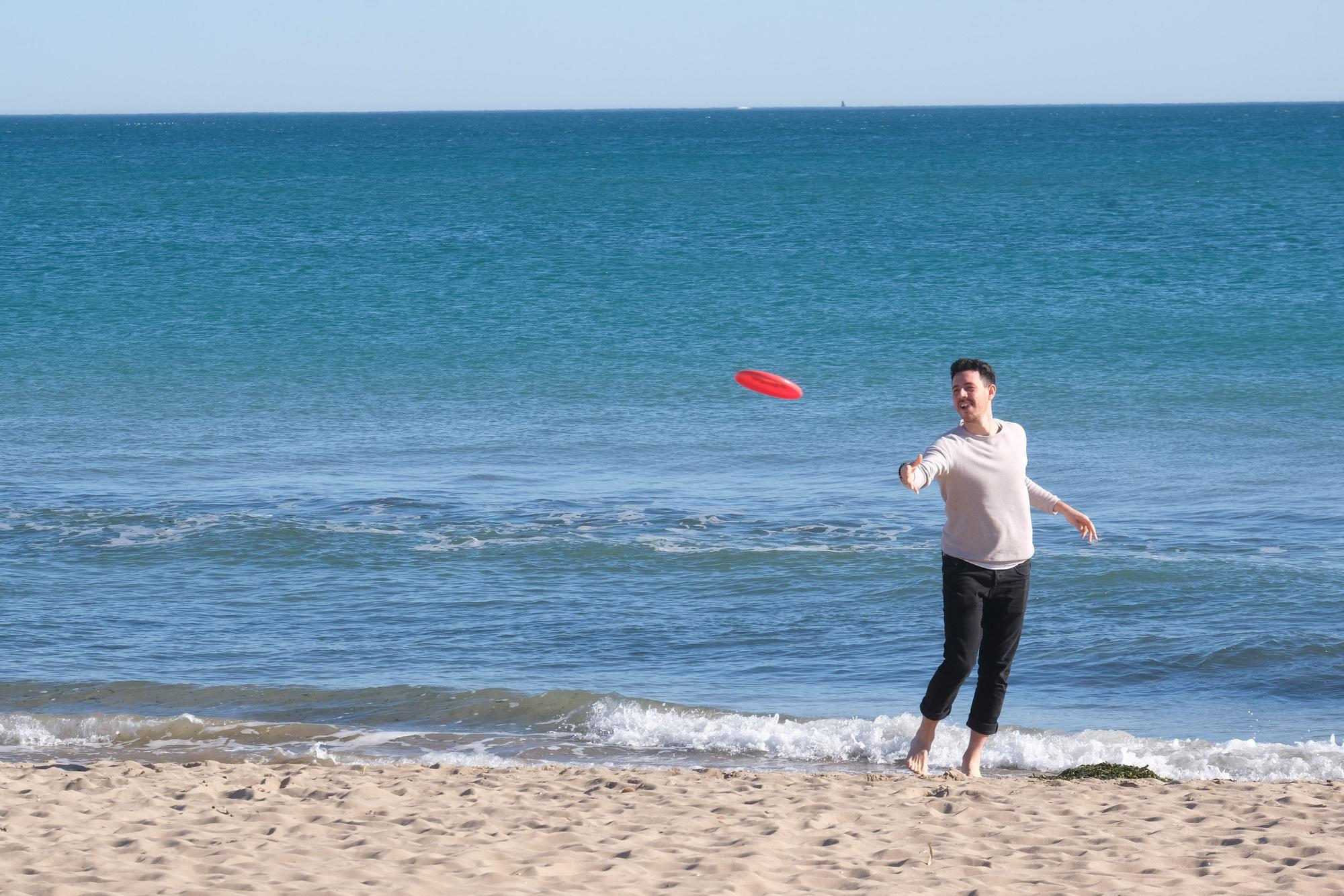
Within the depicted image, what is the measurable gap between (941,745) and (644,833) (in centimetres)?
298

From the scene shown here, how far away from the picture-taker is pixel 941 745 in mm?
7938

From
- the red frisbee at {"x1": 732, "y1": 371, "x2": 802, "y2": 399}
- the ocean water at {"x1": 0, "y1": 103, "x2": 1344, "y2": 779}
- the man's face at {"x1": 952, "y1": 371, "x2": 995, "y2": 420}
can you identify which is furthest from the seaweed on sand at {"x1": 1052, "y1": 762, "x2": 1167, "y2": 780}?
the red frisbee at {"x1": 732, "y1": 371, "x2": 802, "y2": 399}

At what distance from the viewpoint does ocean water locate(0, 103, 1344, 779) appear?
8.57m

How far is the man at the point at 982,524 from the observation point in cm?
566

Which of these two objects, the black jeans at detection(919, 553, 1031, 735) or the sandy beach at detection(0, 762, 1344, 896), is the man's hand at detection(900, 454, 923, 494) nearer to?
the black jeans at detection(919, 553, 1031, 735)

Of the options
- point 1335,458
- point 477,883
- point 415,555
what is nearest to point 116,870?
point 477,883

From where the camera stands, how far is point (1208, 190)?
163 feet

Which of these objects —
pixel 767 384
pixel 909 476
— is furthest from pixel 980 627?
pixel 767 384

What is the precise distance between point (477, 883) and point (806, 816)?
1.47 m

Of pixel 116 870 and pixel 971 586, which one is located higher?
pixel 971 586

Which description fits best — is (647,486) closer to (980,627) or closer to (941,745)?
(941,745)

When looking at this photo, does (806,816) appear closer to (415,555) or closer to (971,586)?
(971,586)

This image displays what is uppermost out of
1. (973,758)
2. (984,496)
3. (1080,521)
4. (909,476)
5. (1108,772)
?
(909,476)

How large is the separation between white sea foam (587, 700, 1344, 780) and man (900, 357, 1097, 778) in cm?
190
